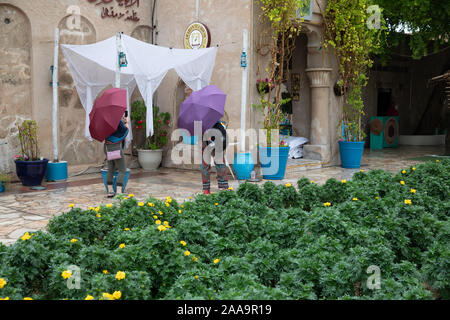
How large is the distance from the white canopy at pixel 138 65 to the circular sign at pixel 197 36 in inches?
43.9

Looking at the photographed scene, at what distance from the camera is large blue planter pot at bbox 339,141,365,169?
36.8 feet

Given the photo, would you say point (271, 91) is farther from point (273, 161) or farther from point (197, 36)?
point (197, 36)

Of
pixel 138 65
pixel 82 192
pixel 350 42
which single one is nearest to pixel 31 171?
pixel 82 192

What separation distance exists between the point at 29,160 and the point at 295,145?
6.14 m

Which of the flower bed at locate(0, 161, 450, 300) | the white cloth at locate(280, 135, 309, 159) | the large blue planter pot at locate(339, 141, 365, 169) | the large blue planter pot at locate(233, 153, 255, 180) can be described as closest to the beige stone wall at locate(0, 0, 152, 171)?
the large blue planter pot at locate(233, 153, 255, 180)

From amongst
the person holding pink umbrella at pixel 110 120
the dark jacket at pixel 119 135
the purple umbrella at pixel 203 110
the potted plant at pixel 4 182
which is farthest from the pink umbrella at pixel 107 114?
the potted plant at pixel 4 182

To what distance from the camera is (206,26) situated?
10.1 metres

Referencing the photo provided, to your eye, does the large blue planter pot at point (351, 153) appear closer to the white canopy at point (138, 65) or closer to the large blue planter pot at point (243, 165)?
the large blue planter pot at point (243, 165)

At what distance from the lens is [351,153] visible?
36.9 ft

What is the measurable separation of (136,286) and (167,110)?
829cm

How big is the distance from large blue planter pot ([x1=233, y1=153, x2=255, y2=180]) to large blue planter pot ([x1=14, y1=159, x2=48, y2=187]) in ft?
11.1

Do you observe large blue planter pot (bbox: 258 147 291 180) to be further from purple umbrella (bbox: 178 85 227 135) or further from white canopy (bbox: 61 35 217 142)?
purple umbrella (bbox: 178 85 227 135)
